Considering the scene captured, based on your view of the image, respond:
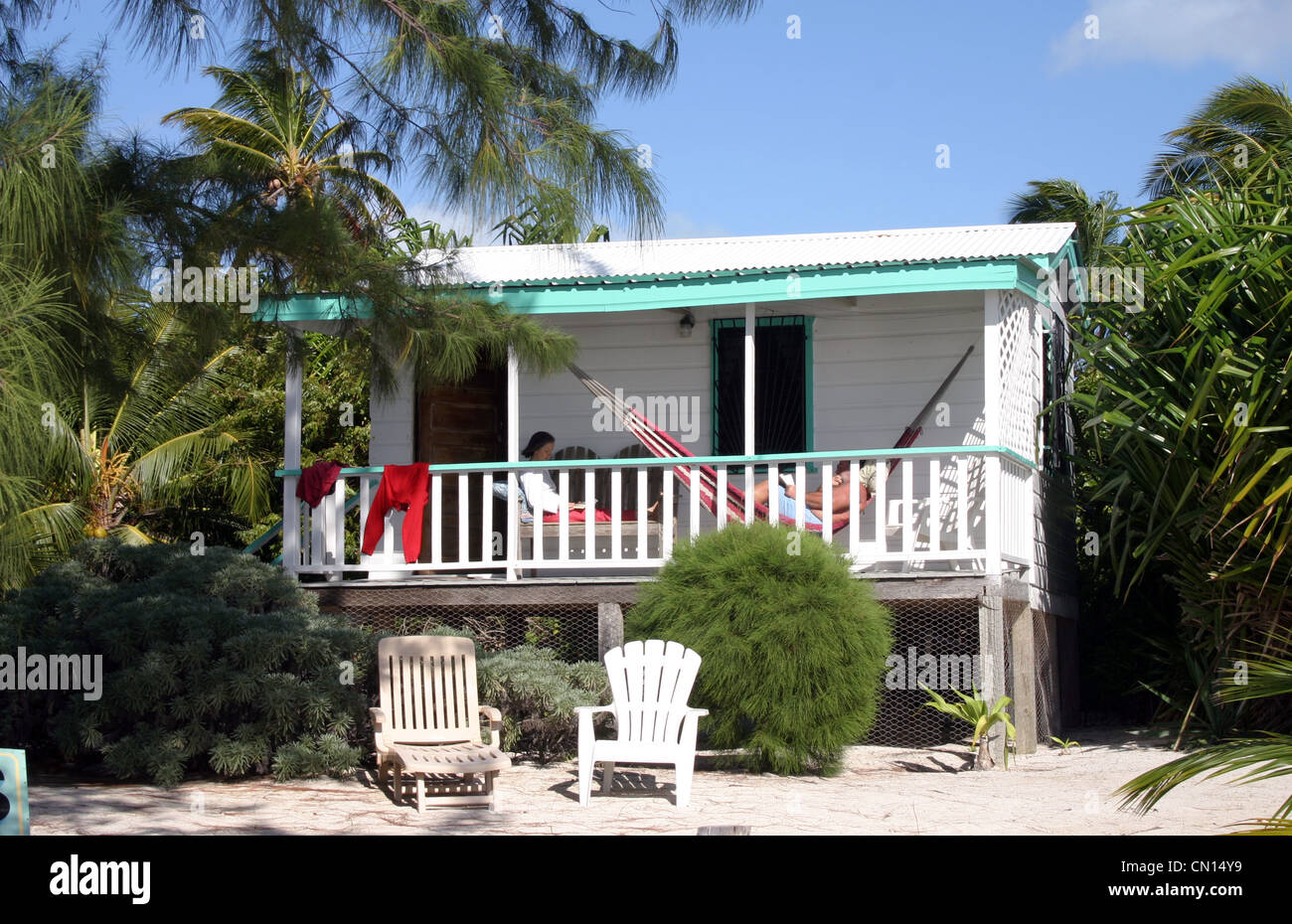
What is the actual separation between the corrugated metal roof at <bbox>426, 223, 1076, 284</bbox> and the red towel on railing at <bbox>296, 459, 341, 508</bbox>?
181 cm

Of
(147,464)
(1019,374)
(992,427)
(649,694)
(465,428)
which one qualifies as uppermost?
(1019,374)

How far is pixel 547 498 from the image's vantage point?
10.7 metres

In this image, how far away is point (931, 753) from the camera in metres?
10.1

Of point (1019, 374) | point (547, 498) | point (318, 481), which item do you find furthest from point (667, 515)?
point (1019, 374)

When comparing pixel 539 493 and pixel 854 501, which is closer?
pixel 854 501

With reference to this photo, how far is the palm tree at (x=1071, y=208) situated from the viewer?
60.7 feet

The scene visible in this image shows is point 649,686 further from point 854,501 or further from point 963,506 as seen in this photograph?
point 963,506

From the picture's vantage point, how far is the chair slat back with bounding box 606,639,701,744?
812 centimetres

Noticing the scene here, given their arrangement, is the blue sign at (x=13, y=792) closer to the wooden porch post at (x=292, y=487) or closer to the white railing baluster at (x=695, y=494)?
the white railing baluster at (x=695, y=494)

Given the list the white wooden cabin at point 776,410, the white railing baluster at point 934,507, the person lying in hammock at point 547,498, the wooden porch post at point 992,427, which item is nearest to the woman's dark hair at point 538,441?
the person lying in hammock at point 547,498

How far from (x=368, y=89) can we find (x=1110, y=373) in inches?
233

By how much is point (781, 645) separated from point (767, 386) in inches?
152
